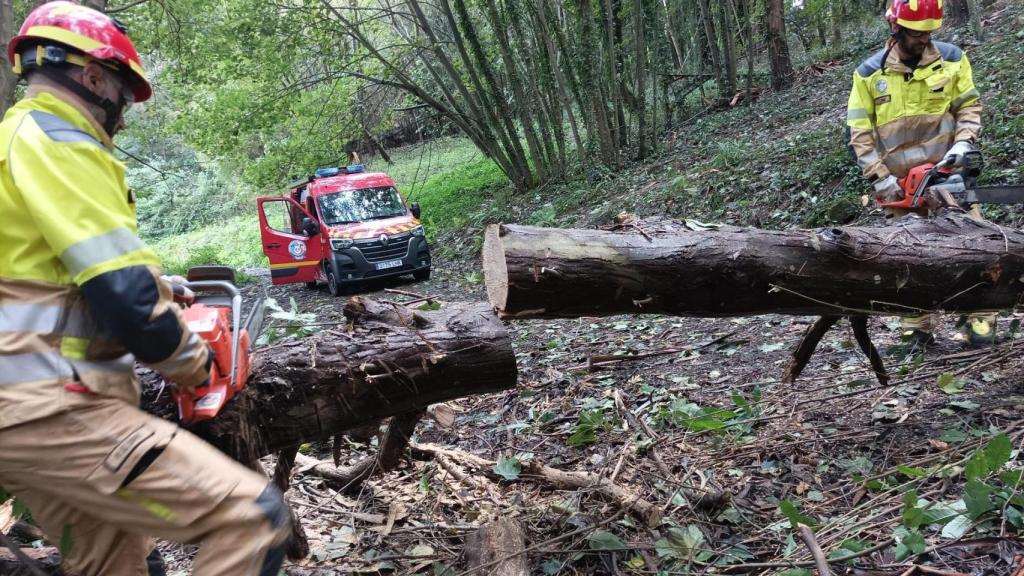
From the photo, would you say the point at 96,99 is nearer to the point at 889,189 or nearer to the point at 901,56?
the point at 889,189

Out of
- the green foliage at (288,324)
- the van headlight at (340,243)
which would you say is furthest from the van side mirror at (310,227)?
the green foliage at (288,324)

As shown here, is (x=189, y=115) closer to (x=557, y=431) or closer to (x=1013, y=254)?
(x=557, y=431)

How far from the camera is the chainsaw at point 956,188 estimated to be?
3771mm

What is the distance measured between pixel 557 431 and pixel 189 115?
12632 mm

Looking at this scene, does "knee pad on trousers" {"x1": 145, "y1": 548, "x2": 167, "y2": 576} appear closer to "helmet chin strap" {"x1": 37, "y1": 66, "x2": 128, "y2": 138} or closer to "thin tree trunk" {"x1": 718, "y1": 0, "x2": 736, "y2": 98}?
"helmet chin strap" {"x1": 37, "y1": 66, "x2": 128, "y2": 138}

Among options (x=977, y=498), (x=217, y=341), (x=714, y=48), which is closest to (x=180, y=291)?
(x=217, y=341)

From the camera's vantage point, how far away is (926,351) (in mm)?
4215

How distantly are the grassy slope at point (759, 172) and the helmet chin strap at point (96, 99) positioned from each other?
660cm

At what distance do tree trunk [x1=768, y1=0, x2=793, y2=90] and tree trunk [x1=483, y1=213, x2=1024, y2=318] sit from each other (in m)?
12.9

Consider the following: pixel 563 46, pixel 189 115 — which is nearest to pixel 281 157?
pixel 189 115

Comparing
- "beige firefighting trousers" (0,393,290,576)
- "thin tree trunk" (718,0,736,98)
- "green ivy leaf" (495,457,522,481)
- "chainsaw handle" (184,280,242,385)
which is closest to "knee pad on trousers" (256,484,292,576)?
"beige firefighting trousers" (0,393,290,576)

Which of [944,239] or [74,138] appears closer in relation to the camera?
[74,138]

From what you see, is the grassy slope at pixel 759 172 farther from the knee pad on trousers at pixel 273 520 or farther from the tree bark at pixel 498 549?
the knee pad on trousers at pixel 273 520

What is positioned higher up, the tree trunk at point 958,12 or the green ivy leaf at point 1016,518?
the tree trunk at point 958,12
